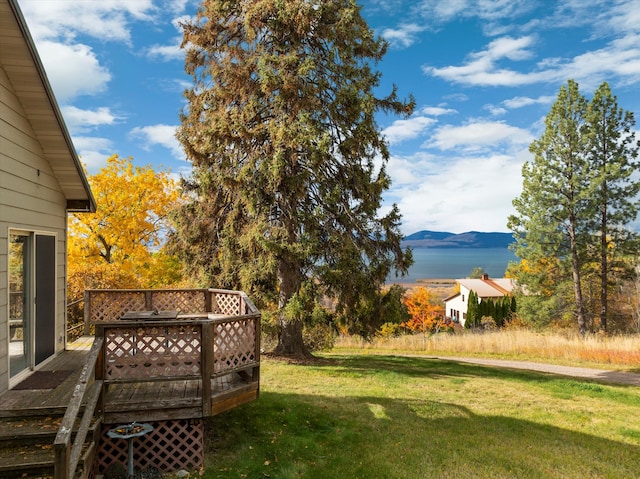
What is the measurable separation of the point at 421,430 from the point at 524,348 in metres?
13.9

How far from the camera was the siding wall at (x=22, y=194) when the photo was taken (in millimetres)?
6254

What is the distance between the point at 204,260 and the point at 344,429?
8.51m

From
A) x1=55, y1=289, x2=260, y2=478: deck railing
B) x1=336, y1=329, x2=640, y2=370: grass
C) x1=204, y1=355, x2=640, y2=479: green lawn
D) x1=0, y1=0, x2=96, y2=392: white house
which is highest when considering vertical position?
x1=0, y1=0, x2=96, y2=392: white house

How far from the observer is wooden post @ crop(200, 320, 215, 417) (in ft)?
18.8

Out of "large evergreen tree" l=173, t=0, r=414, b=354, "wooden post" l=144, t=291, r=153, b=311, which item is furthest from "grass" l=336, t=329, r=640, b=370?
"wooden post" l=144, t=291, r=153, b=311

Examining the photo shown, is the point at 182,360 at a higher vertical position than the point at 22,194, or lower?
lower

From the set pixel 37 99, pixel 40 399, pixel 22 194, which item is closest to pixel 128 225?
pixel 22 194

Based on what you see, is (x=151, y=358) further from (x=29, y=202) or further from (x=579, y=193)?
(x=579, y=193)

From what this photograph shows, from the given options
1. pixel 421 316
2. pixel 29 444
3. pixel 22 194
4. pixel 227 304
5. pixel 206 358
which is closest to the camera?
pixel 29 444

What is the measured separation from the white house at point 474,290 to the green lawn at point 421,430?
45.0 metres

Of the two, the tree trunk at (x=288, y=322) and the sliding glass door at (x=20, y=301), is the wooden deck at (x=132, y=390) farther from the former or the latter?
the tree trunk at (x=288, y=322)

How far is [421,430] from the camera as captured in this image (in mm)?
7781

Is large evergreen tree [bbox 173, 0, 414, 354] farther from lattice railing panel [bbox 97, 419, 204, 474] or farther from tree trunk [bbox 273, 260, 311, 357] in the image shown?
lattice railing panel [bbox 97, 419, 204, 474]

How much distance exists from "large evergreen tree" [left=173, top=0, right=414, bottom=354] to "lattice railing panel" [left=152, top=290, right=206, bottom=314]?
228 centimetres
